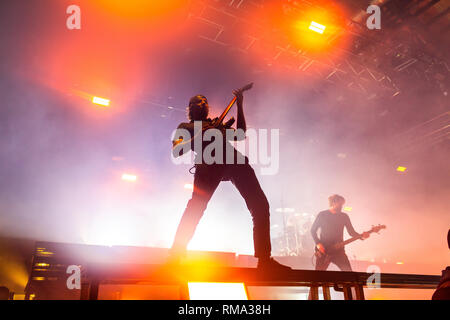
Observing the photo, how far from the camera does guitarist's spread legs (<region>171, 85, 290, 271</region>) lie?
274 centimetres

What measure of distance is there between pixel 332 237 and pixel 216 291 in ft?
11.8

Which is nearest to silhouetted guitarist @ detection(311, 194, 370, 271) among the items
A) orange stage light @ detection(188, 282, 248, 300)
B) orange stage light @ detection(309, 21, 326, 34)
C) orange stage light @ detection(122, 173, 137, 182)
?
orange stage light @ detection(188, 282, 248, 300)

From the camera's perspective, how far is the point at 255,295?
7367 millimetres

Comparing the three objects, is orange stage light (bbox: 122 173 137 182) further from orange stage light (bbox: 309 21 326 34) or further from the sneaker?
the sneaker

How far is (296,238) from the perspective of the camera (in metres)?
10.8

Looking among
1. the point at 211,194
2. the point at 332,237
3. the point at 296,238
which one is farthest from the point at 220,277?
the point at 296,238

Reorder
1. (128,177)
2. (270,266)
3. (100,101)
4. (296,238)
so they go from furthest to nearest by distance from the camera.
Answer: (296,238), (128,177), (100,101), (270,266)

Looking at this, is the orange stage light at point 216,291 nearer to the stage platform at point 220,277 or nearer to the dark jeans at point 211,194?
the stage platform at point 220,277

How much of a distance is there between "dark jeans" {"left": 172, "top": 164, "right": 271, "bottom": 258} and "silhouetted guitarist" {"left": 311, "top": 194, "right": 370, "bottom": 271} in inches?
115

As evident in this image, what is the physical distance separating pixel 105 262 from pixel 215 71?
7157 mm

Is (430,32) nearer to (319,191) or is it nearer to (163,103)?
(319,191)

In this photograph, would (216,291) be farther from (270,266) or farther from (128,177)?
(128,177)

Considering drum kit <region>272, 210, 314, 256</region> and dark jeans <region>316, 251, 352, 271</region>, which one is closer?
dark jeans <region>316, 251, 352, 271</region>

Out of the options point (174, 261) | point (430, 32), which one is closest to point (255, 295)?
point (174, 261)
